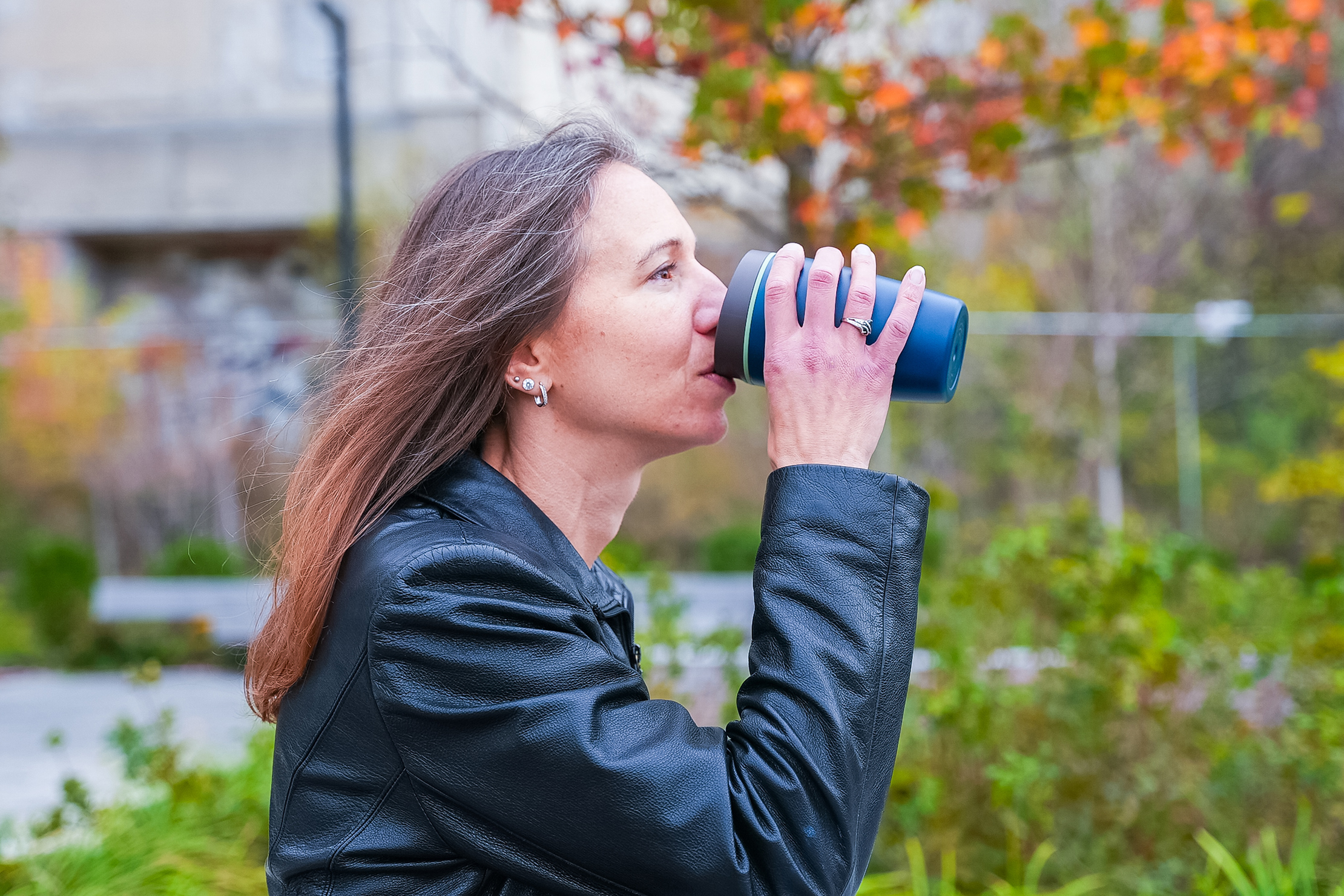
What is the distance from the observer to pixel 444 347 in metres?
1.34

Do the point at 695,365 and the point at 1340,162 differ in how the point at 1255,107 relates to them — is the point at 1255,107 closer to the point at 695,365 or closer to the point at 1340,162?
the point at 695,365

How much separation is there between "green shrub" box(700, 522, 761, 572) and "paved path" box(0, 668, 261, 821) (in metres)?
4.34

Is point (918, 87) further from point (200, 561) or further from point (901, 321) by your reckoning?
point (200, 561)

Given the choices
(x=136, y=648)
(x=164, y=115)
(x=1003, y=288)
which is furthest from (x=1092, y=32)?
(x=164, y=115)

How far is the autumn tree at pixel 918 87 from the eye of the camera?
10.8ft

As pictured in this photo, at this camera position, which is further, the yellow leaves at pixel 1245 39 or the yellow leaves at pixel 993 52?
the yellow leaves at pixel 993 52

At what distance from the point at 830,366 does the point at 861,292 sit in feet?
0.29

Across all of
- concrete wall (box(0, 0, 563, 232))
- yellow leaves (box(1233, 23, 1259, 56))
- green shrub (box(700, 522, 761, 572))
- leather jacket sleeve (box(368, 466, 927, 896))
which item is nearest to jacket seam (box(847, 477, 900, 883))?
leather jacket sleeve (box(368, 466, 927, 896))

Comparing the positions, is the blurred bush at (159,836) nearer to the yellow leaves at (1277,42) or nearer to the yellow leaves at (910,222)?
the yellow leaves at (910,222)

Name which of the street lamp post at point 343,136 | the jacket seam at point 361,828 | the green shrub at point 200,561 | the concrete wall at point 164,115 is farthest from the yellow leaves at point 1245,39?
the concrete wall at point 164,115

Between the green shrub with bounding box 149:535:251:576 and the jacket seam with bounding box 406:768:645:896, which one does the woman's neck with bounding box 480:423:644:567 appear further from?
the green shrub with bounding box 149:535:251:576

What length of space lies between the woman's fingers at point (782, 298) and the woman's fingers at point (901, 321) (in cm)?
10

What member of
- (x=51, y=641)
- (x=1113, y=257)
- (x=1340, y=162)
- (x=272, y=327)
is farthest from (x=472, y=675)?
(x=1340, y=162)

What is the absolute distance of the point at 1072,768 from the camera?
3174 mm
